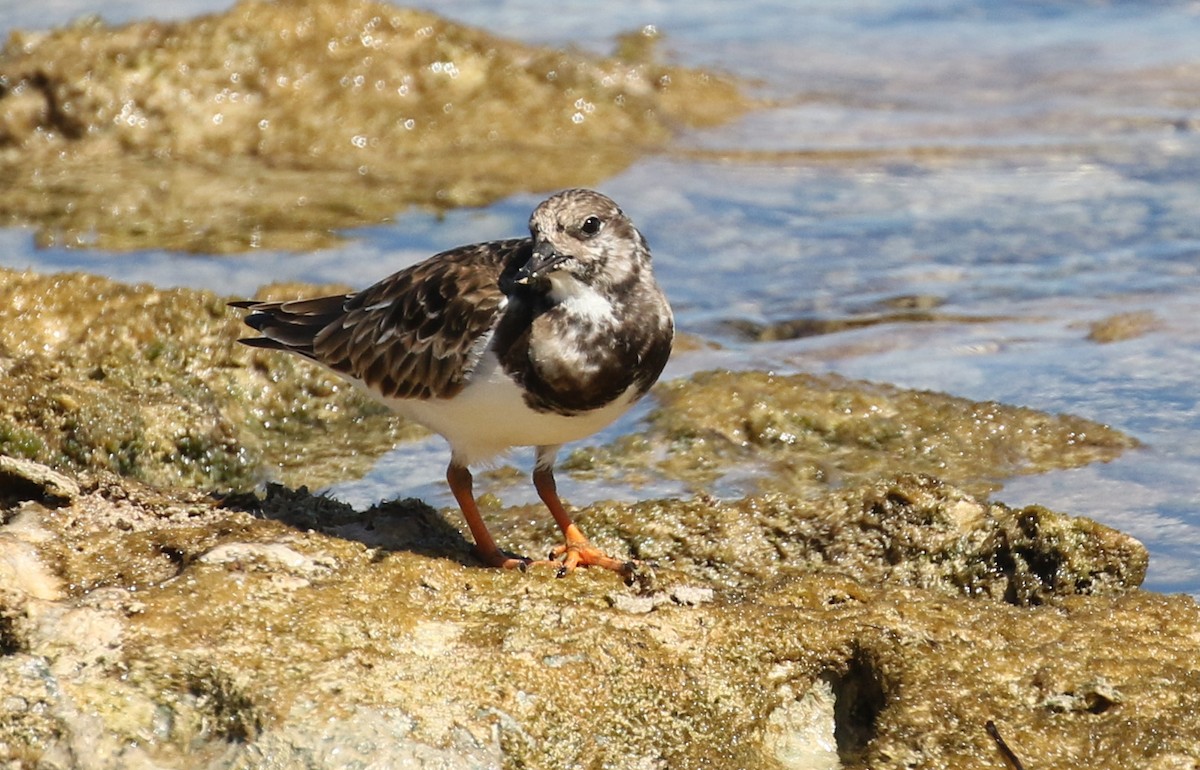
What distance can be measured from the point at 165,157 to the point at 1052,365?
618cm

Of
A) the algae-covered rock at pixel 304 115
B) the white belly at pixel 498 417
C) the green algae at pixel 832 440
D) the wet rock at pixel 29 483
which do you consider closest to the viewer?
the wet rock at pixel 29 483

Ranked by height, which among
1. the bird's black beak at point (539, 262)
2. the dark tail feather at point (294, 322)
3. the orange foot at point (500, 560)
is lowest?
the orange foot at point (500, 560)

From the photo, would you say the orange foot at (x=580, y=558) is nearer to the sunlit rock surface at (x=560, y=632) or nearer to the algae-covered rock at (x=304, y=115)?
the sunlit rock surface at (x=560, y=632)

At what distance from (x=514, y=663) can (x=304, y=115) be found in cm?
766

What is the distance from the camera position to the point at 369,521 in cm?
389

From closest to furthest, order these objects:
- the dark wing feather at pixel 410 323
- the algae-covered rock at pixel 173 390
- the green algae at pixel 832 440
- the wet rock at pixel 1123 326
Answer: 1. the dark wing feather at pixel 410 323
2. the algae-covered rock at pixel 173 390
3. the green algae at pixel 832 440
4. the wet rock at pixel 1123 326

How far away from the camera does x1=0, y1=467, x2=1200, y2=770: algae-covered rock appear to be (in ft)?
9.34

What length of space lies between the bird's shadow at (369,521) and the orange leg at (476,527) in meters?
0.03

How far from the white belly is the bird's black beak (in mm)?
246

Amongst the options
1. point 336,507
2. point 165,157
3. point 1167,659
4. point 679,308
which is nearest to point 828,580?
point 1167,659

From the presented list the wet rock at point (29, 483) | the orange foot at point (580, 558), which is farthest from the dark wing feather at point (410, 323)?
the wet rock at point (29, 483)

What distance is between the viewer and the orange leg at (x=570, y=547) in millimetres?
3754

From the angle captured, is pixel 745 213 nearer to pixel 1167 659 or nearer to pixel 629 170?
pixel 629 170

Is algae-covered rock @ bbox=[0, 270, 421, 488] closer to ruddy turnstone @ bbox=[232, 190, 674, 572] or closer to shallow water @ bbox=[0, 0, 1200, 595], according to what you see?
shallow water @ bbox=[0, 0, 1200, 595]
